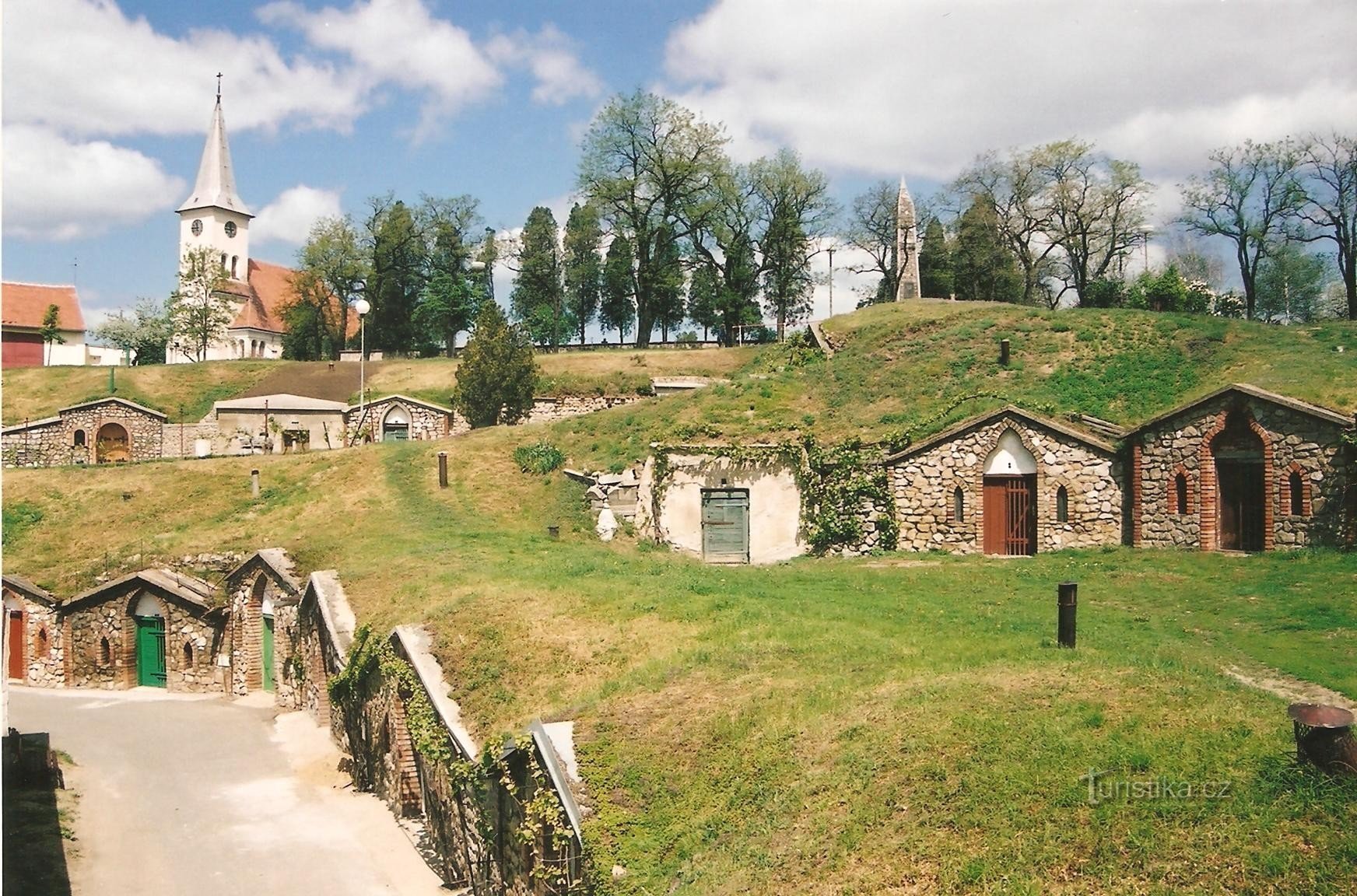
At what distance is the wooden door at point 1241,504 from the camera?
864 inches

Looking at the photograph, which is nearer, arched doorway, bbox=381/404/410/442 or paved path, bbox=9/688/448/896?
paved path, bbox=9/688/448/896

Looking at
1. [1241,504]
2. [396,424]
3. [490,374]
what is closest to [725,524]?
[1241,504]

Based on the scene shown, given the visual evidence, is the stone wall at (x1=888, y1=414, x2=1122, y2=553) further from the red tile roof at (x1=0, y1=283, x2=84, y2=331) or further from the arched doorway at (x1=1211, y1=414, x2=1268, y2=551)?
the red tile roof at (x1=0, y1=283, x2=84, y2=331)

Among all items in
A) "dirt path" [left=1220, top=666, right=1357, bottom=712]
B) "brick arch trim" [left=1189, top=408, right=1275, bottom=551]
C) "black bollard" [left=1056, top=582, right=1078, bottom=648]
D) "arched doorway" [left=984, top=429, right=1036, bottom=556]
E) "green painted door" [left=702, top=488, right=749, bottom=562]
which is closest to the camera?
"dirt path" [left=1220, top=666, right=1357, bottom=712]

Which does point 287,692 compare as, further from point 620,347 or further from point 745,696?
point 620,347

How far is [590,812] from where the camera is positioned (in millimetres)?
11008

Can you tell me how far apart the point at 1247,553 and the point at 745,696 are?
14.7 m

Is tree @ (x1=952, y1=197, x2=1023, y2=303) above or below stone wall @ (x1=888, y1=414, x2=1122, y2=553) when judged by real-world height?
above

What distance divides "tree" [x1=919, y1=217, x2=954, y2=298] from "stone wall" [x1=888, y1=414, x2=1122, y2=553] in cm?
3274

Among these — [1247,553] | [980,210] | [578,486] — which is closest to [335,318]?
[980,210]

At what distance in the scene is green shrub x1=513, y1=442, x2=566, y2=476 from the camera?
102ft

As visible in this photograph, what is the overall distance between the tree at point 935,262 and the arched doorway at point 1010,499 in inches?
1291

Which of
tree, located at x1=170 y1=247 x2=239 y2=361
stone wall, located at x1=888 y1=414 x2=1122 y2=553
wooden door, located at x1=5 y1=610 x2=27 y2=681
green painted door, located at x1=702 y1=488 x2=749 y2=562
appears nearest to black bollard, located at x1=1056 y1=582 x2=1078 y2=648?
stone wall, located at x1=888 y1=414 x2=1122 y2=553

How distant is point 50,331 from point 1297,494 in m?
72.7
